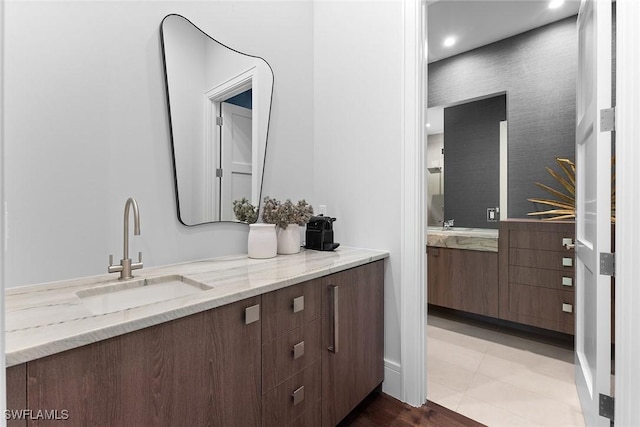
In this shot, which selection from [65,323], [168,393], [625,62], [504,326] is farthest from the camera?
[504,326]

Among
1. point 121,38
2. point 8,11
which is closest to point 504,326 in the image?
point 121,38

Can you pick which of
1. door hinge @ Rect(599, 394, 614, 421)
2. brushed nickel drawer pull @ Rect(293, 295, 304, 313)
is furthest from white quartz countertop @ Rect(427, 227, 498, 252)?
brushed nickel drawer pull @ Rect(293, 295, 304, 313)

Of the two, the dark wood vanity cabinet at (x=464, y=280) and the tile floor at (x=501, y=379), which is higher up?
the dark wood vanity cabinet at (x=464, y=280)

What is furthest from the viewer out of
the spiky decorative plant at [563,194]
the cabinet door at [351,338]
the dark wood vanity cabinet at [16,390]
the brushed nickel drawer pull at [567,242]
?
the spiky decorative plant at [563,194]

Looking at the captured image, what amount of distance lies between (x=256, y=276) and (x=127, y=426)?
59 cm

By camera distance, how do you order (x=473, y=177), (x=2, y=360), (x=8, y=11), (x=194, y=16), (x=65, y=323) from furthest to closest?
(x=473, y=177)
(x=194, y=16)
(x=8, y=11)
(x=65, y=323)
(x=2, y=360)

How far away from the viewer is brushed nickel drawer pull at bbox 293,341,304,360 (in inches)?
49.2

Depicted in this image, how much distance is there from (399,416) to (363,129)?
158 centimetres

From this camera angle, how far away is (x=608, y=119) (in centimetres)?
134

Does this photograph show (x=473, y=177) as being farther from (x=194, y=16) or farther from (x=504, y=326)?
(x=194, y=16)

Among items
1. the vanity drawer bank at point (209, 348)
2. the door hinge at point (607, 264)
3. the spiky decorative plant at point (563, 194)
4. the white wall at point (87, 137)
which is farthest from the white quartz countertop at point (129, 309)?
the spiky decorative plant at point (563, 194)

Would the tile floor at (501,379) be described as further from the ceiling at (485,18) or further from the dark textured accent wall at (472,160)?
the ceiling at (485,18)

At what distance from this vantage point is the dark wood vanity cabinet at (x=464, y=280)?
8.97 feet

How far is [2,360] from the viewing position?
0.42 metres
